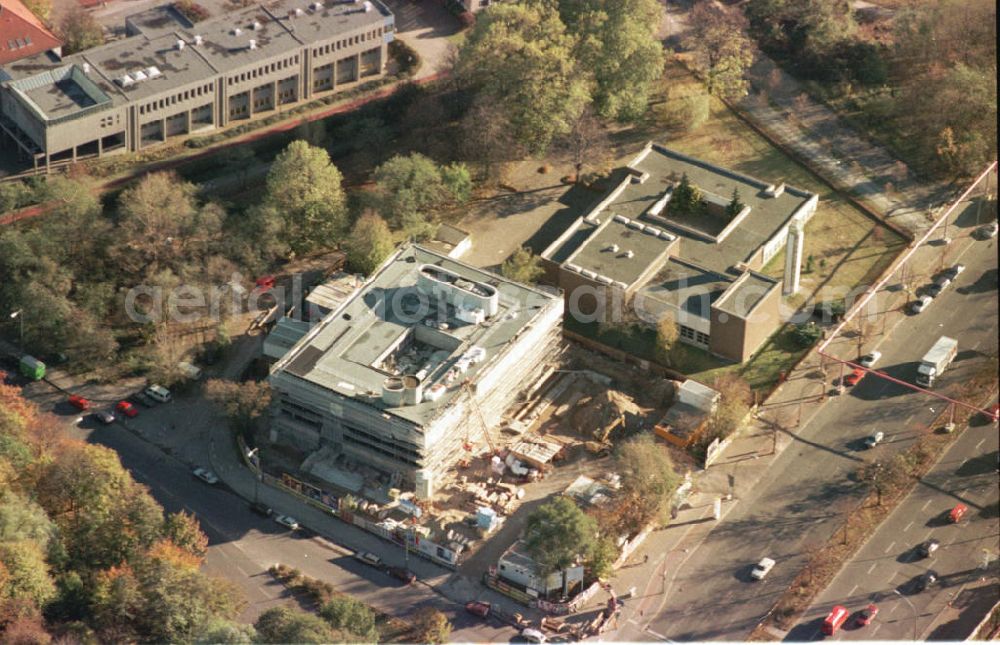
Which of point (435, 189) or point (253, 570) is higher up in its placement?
point (435, 189)

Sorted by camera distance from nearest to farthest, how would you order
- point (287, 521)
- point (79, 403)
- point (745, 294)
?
point (287, 521) < point (79, 403) < point (745, 294)

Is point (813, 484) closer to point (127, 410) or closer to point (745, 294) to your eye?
point (745, 294)

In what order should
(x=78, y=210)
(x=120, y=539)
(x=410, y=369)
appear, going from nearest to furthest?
1. (x=120, y=539)
2. (x=410, y=369)
3. (x=78, y=210)

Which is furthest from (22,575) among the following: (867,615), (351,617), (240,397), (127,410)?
(867,615)

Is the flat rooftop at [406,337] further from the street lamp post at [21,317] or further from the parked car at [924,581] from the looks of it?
the parked car at [924,581]

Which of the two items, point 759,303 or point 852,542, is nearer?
point 852,542

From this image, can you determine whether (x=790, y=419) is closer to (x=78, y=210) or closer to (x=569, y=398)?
(x=569, y=398)

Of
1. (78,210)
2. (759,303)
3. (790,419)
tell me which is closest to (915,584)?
(790,419)
